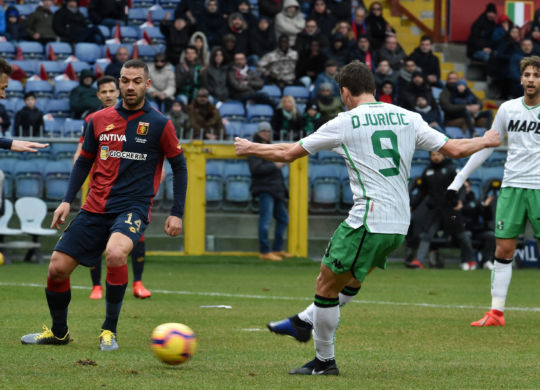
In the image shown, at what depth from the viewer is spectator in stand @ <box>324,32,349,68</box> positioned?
72.4ft

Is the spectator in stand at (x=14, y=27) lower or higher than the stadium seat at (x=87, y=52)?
higher

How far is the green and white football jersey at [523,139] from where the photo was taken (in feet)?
31.2

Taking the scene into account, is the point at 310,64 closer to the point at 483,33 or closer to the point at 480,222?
the point at 483,33

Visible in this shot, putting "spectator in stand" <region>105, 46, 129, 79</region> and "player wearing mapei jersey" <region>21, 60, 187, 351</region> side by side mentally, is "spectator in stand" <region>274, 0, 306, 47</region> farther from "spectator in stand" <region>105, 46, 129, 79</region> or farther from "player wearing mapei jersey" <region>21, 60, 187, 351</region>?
"player wearing mapei jersey" <region>21, 60, 187, 351</region>

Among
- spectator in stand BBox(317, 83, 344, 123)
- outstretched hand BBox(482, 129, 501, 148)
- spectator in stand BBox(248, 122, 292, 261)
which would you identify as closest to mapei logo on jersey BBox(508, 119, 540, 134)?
outstretched hand BBox(482, 129, 501, 148)

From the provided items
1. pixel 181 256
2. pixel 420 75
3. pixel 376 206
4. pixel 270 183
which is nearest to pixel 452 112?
pixel 420 75

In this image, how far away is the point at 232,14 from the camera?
22.1 meters

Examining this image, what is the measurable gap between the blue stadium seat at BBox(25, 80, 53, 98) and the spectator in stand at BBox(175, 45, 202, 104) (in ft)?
8.52

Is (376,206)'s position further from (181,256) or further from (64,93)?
(64,93)

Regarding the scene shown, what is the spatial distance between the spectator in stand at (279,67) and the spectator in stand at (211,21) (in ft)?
4.75

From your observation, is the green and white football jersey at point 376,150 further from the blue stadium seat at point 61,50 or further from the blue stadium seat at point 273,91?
the blue stadium seat at point 61,50

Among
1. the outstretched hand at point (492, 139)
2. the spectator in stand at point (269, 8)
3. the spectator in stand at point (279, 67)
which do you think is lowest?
the outstretched hand at point (492, 139)

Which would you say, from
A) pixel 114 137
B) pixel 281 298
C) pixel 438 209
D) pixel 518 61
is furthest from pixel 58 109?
pixel 114 137

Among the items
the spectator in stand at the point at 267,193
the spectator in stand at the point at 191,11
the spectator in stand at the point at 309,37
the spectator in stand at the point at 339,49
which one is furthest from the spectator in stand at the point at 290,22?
the spectator in stand at the point at 267,193
